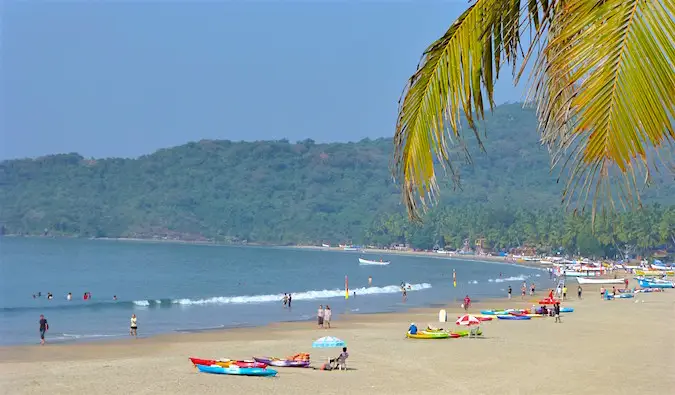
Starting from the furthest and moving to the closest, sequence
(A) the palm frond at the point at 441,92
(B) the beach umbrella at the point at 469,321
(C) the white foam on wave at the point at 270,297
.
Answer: (C) the white foam on wave at the point at 270,297
(B) the beach umbrella at the point at 469,321
(A) the palm frond at the point at 441,92

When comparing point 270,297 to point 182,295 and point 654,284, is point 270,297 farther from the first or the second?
point 654,284

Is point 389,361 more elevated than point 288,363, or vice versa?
point 288,363

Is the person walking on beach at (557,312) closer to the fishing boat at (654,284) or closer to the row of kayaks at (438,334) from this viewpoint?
the row of kayaks at (438,334)

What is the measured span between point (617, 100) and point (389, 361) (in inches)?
1108

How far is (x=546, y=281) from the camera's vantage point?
99.4 metres

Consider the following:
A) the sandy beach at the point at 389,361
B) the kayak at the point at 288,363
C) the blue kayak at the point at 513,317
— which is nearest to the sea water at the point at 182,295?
the sandy beach at the point at 389,361

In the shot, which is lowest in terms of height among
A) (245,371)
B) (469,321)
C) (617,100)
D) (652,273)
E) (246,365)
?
(245,371)

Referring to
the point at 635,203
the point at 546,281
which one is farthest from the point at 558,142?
the point at 546,281

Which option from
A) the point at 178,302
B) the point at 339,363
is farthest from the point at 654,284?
the point at 339,363

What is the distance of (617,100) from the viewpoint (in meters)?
2.78

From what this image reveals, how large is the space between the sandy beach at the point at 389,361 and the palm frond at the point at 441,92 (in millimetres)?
20995

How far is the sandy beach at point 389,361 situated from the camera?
25.1m

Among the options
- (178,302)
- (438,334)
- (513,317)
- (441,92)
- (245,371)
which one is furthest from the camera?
(178,302)

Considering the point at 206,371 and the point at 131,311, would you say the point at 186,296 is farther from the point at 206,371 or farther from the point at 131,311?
the point at 206,371
